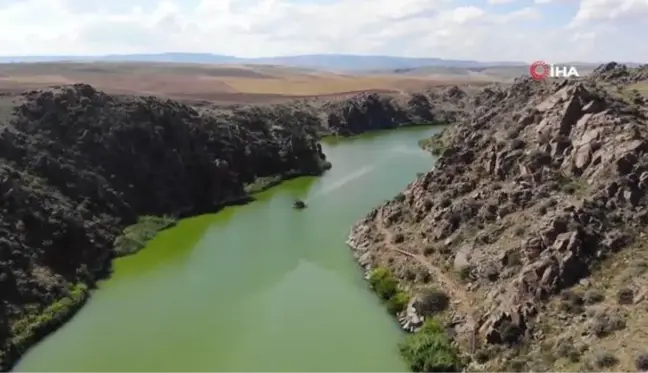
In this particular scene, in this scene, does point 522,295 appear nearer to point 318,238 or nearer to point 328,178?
point 318,238

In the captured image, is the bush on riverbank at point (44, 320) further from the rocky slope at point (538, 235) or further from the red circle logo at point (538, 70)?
the red circle logo at point (538, 70)

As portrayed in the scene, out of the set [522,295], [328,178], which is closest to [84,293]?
[522,295]

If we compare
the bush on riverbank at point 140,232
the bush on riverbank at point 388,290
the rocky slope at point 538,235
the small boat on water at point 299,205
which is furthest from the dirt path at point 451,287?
the bush on riverbank at point 140,232

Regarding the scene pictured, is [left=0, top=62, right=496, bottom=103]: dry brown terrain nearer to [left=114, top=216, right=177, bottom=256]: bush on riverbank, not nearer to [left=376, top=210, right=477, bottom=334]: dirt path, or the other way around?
[left=114, top=216, right=177, bottom=256]: bush on riverbank

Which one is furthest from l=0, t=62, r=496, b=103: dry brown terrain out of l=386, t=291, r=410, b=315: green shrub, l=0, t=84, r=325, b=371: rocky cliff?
l=386, t=291, r=410, b=315: green shrub

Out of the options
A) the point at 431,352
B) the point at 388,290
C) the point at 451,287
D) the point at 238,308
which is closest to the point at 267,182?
the point at 238,308

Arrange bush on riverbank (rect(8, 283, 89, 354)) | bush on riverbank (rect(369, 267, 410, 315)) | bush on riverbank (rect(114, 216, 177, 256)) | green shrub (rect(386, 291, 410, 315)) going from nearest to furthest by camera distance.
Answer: bush on riverbank (rect(8, 283, 89, 354)) < green shrub (rect(386, 291, 410, 315)) < bush on riverbank (rect(369, 267, 410, 315)) < bush on riverbank (rect(114, 216, 177, 256))
